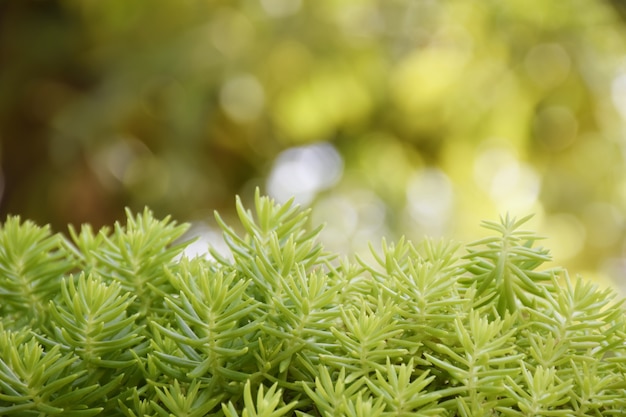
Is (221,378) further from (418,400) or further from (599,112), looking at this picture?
(599,112)

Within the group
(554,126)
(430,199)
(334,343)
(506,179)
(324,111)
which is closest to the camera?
(334,343)

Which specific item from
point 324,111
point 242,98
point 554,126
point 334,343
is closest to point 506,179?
point 554,126

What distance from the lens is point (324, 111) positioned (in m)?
2.38

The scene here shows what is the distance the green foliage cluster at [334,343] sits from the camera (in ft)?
0.61

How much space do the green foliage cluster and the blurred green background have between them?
1.99 m

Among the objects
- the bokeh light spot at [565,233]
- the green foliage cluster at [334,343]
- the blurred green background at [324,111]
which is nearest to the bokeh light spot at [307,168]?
the blurred green background at [324,111]

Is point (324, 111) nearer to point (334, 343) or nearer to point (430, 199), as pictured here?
point (430, 199)

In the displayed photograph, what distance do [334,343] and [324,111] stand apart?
2.20m

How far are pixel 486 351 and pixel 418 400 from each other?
24 millimetres

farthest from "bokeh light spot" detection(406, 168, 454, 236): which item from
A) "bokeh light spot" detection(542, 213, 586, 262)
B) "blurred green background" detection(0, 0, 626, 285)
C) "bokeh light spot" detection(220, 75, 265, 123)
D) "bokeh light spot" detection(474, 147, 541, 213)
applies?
"bokeh light spot" detection(220, 75, 265, 123)

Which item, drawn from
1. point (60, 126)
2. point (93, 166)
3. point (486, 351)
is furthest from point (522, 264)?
point (93, 166)

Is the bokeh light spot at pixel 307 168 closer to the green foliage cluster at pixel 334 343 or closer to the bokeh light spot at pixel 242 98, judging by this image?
the bokeh light spot at pixel 242 98

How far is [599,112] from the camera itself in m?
2.46

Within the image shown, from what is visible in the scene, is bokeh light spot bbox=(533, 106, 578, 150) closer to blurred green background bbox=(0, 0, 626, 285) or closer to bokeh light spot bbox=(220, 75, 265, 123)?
blurred green background bbox=(0, 0, 626, 285)
